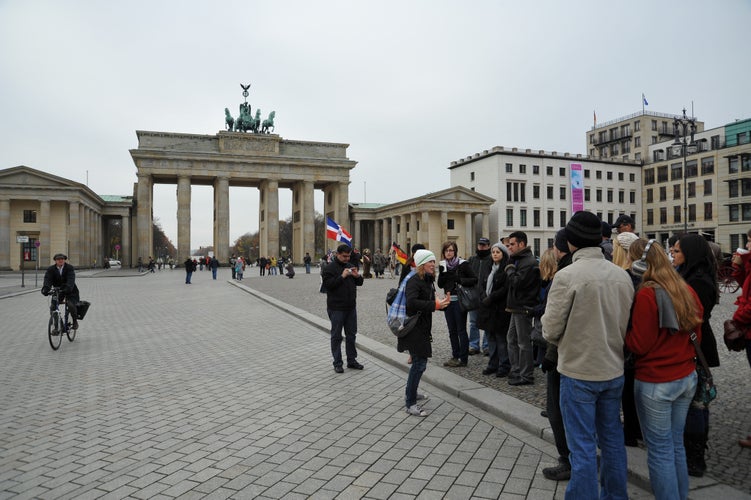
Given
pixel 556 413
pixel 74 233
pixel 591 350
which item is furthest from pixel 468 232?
pixel 591 350

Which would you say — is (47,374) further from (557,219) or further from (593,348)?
(557,219)

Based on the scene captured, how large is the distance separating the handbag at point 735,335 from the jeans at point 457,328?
4.00m

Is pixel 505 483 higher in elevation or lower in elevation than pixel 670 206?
lower

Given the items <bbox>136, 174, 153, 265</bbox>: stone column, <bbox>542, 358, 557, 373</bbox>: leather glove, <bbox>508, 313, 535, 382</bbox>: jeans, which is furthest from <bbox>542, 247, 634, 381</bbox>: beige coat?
<bbox>136, 174, 153, 265</bbox>: stone column

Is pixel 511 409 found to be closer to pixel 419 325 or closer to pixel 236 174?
pixel 419 325

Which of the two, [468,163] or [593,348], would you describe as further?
[468,163]

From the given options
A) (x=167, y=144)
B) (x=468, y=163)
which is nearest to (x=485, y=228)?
(x=468, y=163)

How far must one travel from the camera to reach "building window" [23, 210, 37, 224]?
176 feet

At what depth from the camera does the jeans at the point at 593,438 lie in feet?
11.2

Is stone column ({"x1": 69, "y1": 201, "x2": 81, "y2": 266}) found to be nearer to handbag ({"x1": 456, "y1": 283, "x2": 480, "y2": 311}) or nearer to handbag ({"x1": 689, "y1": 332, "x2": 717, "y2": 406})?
handbag ({"x1": 456, "y1": 283, "x2": 480, "y2": 311})

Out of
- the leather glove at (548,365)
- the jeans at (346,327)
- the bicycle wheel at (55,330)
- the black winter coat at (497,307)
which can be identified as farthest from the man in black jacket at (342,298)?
the bicycle wheel at (55,330)

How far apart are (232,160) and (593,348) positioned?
214 feet

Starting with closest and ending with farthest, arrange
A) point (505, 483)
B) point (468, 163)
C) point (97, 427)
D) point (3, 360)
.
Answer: point (505, 483) → point (97, 427) → point (3, 360) → point (468, 163)

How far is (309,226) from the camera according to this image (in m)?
67.2
